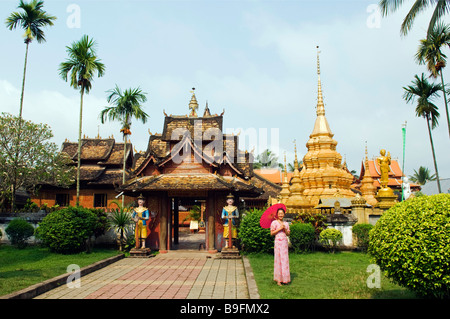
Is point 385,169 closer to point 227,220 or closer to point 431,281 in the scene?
point 227,220

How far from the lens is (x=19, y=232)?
52.4 ft

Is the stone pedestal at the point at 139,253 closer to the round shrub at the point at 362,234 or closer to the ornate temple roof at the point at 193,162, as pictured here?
the ornate temple roof at the point at 193,162

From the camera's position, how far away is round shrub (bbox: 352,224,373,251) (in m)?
14.1

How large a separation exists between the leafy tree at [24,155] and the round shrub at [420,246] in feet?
70.7

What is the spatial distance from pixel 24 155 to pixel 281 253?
1956 cm

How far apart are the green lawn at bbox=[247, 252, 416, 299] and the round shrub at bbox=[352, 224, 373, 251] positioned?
50.0 inches

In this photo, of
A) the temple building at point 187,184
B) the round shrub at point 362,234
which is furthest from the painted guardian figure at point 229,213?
the round shrub at point 362,234

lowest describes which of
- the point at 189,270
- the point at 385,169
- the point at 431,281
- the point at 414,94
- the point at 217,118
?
the point at 189,270

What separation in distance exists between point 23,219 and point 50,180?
7.17 meters

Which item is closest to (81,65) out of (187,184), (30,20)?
A: (30,20)

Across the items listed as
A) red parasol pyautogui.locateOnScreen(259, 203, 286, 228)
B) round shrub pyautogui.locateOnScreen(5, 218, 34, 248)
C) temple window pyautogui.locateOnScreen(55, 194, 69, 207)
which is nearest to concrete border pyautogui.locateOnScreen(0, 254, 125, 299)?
red parasol pyautogui.locateOnScreen(259, 203, 286, 228)

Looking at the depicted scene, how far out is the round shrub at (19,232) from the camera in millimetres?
15969

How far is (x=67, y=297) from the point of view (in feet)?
25.2
